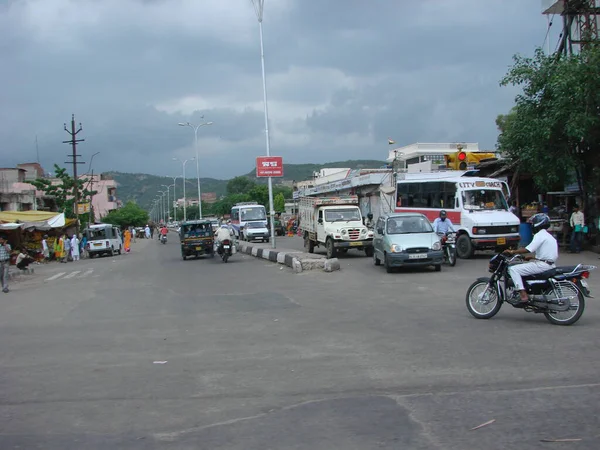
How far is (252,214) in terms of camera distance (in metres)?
47.8

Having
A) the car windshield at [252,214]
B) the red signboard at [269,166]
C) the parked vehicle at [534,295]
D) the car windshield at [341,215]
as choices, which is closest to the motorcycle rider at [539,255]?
A: the parked vehicle at [534,295]

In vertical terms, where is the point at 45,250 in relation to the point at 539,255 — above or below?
below

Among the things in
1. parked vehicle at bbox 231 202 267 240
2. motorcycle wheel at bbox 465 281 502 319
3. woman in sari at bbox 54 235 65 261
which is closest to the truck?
motorcycle wheel at bbox 465 281 502 319

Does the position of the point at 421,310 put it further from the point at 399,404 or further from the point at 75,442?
the point at 75,442

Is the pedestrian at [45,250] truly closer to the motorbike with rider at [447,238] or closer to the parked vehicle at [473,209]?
the parked vehicle at [473,209]

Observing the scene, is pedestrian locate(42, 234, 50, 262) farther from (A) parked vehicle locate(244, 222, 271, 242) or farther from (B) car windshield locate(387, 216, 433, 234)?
(B) car windshield locate(387, 216, 433, 234)

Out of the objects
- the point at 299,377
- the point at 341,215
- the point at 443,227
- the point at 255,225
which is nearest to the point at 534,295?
the point at 299,377

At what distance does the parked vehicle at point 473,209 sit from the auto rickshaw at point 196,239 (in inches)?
437

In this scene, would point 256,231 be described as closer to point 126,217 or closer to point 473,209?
point 473,209

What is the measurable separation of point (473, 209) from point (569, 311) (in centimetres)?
1288

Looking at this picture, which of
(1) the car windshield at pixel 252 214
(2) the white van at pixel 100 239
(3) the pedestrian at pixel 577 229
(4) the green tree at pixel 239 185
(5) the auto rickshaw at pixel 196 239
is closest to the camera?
(3) the pedestrian at pixel 577 229

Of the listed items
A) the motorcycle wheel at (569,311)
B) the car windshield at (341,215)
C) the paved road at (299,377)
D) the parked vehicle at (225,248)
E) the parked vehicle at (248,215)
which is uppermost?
the parked vehicle at (248,215)

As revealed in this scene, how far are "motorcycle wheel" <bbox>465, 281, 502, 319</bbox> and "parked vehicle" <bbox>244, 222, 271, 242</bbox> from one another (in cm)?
3481

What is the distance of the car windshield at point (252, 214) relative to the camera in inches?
1874
